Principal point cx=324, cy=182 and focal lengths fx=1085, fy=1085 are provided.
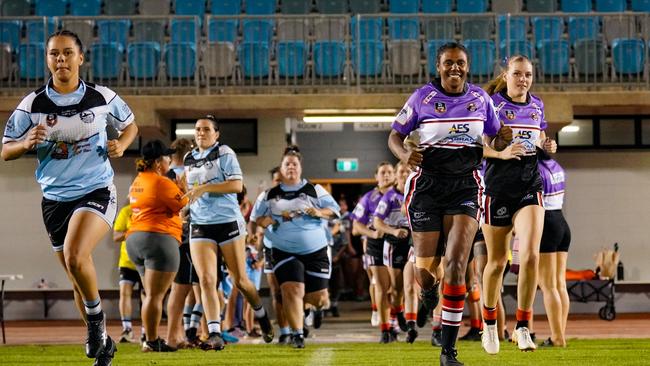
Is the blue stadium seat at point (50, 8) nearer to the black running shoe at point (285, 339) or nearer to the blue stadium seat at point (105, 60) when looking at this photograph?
the blue stadium seat at point (105, 60)

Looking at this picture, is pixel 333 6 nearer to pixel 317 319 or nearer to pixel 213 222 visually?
pixel 317 319

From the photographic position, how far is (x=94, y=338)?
23.6 feet

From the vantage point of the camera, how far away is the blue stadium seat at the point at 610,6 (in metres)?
20.5

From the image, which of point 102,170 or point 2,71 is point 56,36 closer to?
point 102,170

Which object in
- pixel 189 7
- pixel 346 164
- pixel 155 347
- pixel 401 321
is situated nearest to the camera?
pixel 155 347

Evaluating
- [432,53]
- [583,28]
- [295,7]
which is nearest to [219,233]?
[432,53]

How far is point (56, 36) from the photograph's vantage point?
7406mm

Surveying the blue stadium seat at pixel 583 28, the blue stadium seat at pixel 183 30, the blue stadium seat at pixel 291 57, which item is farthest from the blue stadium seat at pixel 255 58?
the blue stadium seat at pixel 583 28

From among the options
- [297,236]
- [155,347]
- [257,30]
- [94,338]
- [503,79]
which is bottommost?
[155,347]

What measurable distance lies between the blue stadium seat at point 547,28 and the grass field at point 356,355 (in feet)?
25.8

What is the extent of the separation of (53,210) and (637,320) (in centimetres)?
1223

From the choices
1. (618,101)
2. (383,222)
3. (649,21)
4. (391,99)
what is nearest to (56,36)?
(383,222)

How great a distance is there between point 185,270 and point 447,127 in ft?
15.5

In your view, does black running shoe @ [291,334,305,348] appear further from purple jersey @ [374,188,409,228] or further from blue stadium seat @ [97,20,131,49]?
blue stadium seat @ [97,20,131,49]
